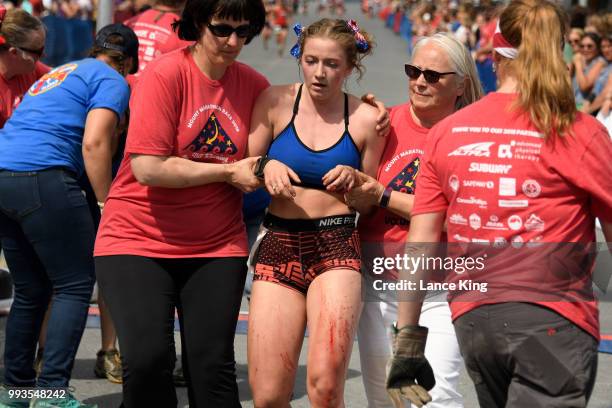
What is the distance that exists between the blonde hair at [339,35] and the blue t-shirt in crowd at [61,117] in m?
1.03

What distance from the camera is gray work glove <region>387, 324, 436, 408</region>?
338 cm

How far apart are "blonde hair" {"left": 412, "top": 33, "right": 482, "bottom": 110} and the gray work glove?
1367 millimetres

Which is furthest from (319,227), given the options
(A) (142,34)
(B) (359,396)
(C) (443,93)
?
(A) (142,34)

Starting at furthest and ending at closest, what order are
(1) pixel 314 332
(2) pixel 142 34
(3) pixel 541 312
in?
(2) pixel 142 34 → (1) pixel 314 332 → (3) pixel 541 312

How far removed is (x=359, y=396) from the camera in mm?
5629

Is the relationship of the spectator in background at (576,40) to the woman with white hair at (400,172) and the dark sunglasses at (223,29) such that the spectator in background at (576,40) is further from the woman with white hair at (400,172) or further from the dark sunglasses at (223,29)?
the dark sunglasses at (223,29)

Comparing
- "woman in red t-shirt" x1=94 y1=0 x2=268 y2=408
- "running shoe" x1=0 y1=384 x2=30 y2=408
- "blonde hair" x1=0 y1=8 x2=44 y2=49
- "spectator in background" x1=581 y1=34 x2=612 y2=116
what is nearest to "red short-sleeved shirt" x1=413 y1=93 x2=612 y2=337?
"woman in red t-shirt" x1=94 y1=0 x2=268 y2=408

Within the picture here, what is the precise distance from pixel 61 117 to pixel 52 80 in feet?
0.68

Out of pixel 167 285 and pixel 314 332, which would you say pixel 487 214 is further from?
pixel 167 285

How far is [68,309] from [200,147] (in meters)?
1.23

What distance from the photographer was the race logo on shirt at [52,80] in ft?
16.5

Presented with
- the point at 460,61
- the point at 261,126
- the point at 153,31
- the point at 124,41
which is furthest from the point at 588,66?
the point at 261,126

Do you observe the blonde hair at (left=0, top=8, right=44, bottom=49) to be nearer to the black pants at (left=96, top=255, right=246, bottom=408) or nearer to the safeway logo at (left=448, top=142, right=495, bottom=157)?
the black pants at (left=96, top=255, right=246, bottom=408)

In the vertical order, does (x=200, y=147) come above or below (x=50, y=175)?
above
